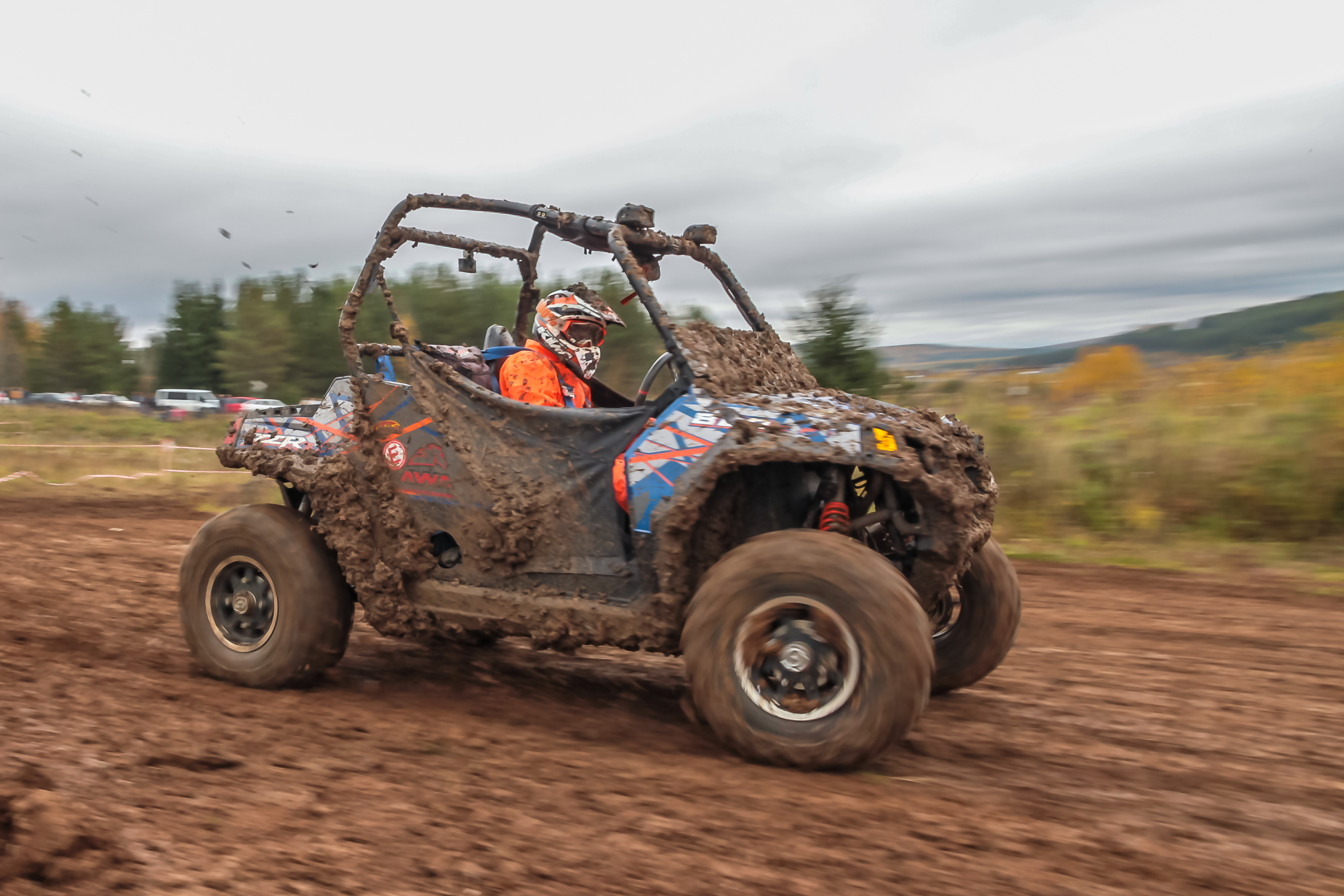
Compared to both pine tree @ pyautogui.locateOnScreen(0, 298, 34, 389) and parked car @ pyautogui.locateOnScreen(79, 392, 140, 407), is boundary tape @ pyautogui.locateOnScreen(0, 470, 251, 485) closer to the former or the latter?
parked car @ pyautogui.locateOnScreen(79, 392, 140, 407)

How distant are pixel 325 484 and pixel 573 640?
1.55 metres

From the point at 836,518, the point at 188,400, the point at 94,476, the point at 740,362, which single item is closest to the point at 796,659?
the point at 836,518

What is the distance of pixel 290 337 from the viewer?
3366 cm

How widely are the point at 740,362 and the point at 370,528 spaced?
2024 mm

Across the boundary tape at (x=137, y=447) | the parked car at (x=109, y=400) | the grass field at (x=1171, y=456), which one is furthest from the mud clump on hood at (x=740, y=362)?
the parked car at (x=109, y=400)

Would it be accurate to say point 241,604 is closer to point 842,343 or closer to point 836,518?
point 836,518

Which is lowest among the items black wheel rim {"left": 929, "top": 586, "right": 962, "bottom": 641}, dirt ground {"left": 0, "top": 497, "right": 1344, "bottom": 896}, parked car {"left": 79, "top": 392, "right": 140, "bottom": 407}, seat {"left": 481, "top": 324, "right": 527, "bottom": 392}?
dirt ground {"left": 0, "top": 497, "right": 1344, "bottom": 896}

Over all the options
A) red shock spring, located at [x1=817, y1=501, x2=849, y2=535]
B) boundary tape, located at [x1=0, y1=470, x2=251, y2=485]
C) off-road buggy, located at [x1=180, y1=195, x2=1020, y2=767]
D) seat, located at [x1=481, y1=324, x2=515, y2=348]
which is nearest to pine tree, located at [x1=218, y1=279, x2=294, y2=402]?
boundary tape, located at [x1=0, y1=470, x2=251, y2=485]

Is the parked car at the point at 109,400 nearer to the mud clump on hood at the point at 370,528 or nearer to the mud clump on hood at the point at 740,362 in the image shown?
the mud clump on hood at the point at 370,528

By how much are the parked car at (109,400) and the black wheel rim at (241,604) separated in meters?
45.1

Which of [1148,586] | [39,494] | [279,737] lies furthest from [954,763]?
[39,494]

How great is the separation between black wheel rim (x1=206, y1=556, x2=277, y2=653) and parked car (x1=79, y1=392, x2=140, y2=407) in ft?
148

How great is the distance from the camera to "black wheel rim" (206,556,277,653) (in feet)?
16.6

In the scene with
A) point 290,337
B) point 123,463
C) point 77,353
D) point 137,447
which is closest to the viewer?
point 137,447
